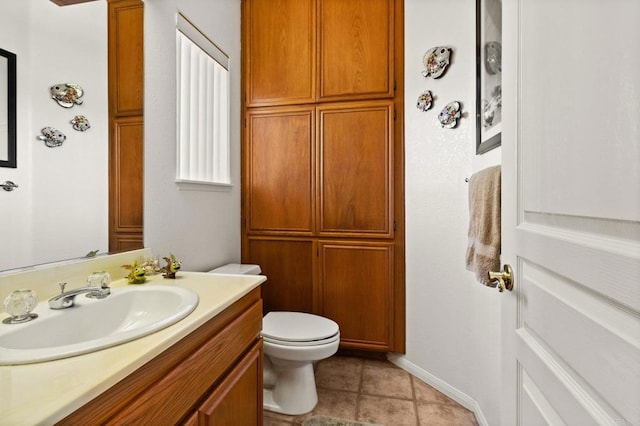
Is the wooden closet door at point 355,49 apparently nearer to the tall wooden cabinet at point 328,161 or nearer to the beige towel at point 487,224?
the tall wooden cabinet at point 328,161

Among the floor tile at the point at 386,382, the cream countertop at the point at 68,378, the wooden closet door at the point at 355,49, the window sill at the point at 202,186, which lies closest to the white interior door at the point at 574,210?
the cream countertop at the point at 68,378

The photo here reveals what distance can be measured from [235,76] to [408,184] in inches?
58.3

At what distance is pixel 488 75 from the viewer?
1.33m

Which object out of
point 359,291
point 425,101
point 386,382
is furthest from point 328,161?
point 386,382

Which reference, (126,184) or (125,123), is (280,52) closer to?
(125,123)

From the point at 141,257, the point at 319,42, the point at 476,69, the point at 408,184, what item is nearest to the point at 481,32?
the point at 476,69

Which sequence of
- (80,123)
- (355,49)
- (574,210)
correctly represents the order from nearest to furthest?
1. (574,210)
2. (80,123)
3. (355,49)

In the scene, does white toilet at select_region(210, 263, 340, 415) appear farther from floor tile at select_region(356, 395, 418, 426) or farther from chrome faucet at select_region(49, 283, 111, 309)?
chrome faucet at select_region(49, 283, 111, 309)

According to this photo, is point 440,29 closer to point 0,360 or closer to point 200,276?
point 200,276

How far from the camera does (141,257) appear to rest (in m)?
1.37

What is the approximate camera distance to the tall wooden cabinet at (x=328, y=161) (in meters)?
2.06

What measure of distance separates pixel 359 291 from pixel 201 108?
5.20 feet

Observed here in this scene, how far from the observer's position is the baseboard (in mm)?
1544

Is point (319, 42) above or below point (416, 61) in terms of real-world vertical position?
above
